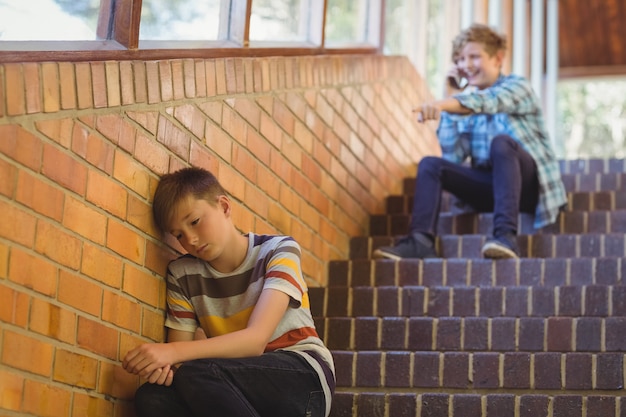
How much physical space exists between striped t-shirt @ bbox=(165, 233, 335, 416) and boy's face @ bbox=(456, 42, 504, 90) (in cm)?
225

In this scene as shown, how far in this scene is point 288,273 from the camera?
2.65 m

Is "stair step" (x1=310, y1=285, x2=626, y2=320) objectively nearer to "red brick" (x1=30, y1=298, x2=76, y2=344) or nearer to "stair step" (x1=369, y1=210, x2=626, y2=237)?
"stair step" (x1=369, y1=210, x2=626, y2=237)

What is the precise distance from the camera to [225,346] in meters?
2.44

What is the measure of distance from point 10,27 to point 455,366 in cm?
168

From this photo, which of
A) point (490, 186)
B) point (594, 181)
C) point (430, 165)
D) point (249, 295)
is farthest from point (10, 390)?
point (594, 181)

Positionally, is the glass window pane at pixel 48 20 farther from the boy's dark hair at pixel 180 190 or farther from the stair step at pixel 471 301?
the stair step at pixel 471 301

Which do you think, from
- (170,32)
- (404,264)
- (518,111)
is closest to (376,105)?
(518,111)

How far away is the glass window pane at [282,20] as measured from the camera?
385 centimetres

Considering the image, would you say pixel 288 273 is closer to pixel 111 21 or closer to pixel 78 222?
pixel 78 222

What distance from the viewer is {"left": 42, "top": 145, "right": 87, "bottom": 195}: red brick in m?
2.26

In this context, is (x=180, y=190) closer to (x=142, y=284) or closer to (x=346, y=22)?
(x=142, y=284)

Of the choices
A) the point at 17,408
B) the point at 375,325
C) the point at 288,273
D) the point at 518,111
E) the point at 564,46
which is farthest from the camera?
the point at 564,46

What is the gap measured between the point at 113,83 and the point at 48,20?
214 millimetres

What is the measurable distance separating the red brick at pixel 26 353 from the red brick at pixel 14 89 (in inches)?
18.1
